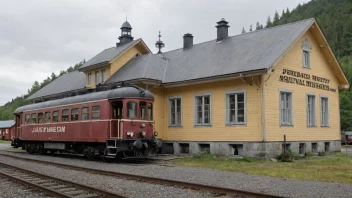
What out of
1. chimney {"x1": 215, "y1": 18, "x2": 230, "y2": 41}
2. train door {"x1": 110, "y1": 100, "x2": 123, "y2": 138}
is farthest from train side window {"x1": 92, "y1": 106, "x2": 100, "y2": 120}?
chimney {"x1": 215, "y1": 18, "x2": 230, "y2": 41}

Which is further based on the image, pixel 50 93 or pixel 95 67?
pixel 50 93

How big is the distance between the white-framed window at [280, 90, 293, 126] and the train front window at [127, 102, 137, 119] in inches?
279

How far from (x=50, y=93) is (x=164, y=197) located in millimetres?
25674

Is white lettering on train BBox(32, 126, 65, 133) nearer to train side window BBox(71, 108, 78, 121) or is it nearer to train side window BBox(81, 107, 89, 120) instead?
train side window BBox(71, 108, 78, 121)

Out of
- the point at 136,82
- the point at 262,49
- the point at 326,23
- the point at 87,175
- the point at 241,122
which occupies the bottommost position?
the point at 87,175

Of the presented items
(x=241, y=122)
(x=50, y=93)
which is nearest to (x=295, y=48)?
(x=241, y=122)

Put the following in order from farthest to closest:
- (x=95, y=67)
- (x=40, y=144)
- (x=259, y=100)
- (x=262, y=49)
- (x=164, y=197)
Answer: (x=95, y=67), (x=40, y=144), (x=262, y=49), (x=259, y=100), (x=164, y=197)

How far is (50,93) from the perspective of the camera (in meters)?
32.0

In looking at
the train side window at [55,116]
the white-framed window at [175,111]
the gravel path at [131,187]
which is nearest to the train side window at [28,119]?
the train side window at [55,116]

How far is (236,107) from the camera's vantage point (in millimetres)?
18688

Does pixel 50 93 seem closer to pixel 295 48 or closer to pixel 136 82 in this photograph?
pixel 136 82

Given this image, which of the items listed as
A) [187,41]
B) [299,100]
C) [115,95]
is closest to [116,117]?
[115,95]

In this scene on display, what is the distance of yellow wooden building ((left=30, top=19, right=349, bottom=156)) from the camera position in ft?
58.9

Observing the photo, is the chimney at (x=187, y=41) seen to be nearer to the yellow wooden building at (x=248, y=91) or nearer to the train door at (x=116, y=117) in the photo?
the yellow wooden building at (x=248, y=91)
